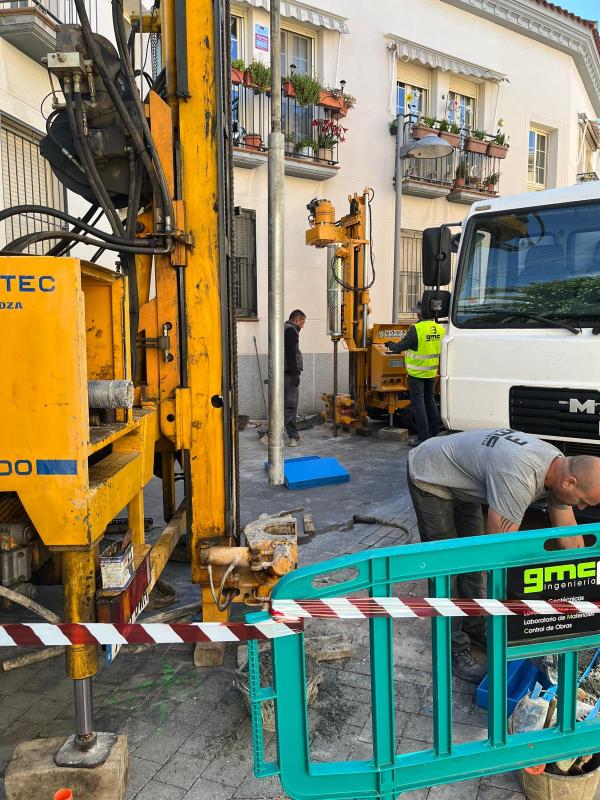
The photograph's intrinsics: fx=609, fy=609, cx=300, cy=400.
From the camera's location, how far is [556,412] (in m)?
3.98

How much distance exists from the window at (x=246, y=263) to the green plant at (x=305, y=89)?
2.31 metres

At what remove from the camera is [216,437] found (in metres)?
3.16

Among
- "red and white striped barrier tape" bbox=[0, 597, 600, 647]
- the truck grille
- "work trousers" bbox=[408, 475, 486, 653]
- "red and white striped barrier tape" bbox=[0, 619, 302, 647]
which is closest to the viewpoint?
"red and white striped barrier tape" bbox=[0, 597, 600, 647]

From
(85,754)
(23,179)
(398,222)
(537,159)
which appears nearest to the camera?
(85,754)

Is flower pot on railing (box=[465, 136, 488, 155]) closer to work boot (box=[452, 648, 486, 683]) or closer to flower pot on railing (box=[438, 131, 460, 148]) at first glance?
flower pot on railing (box=[438, 131, 460, 148])

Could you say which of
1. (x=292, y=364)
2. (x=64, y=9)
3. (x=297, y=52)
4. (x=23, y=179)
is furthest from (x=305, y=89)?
(x=23, y=179)

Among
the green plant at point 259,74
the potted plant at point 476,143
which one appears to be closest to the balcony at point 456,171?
the potted plant at point 476,143

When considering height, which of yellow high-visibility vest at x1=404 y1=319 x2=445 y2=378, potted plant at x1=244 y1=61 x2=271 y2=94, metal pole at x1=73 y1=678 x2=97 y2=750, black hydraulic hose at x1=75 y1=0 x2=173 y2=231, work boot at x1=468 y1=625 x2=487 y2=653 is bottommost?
work boot at x1=468 y1=625 x2=487 y2=653

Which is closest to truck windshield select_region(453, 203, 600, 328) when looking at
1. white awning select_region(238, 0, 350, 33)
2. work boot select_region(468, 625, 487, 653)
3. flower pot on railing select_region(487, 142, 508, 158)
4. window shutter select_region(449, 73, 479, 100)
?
work boot select_region(468, 625, 487, 653)

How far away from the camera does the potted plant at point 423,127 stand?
1260 centimetres

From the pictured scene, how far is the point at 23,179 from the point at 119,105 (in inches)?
181

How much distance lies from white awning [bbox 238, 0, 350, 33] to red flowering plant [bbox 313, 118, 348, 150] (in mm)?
1694

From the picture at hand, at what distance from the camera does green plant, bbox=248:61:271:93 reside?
1082cm

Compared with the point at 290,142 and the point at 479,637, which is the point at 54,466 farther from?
the point at 290,142
